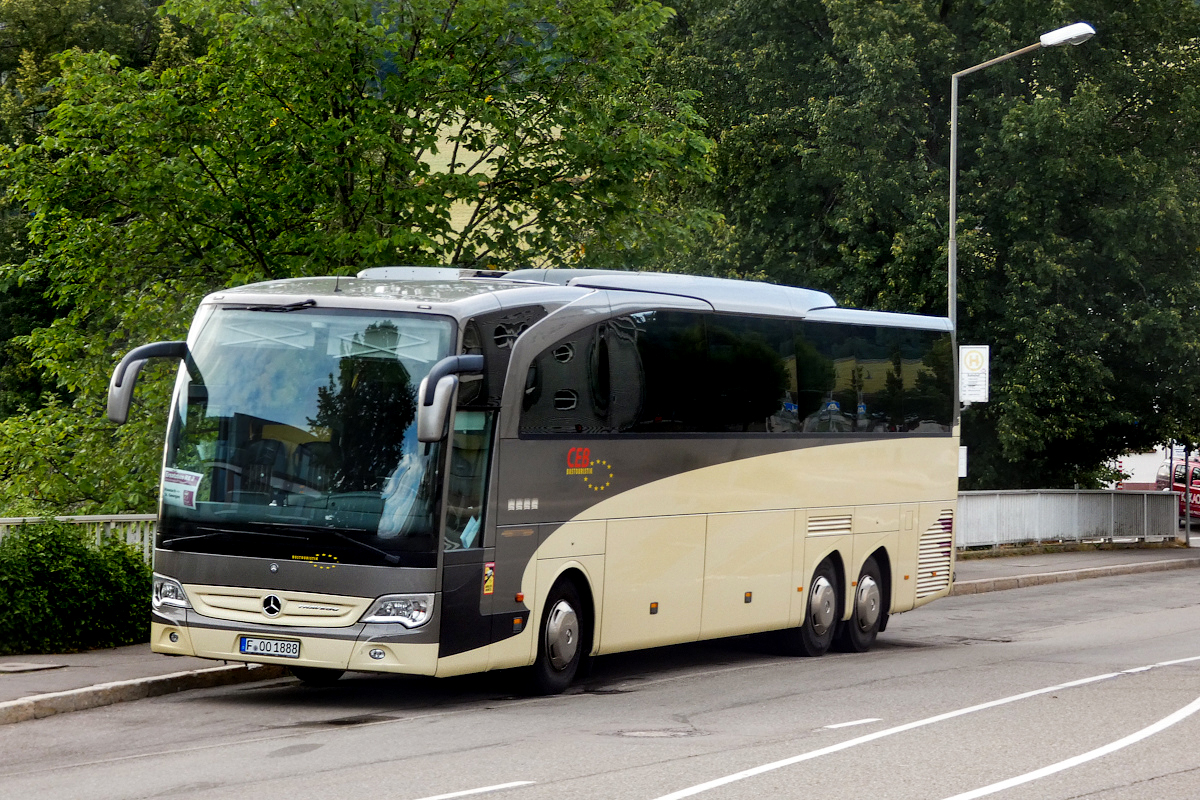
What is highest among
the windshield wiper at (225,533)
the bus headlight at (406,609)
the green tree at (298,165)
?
the green tree at (298,165)

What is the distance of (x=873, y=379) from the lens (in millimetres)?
18156

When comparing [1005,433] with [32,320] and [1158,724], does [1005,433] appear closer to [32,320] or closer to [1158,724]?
[1158,724]

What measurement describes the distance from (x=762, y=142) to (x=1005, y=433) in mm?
9244

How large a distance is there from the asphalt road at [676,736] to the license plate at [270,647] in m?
0.44

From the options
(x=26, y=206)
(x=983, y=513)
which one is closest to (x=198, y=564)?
(x=26, y=206)

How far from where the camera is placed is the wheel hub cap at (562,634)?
43.2 ft

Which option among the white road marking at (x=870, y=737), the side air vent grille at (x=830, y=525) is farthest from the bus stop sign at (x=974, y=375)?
the white road marking at (x=870, y=737)

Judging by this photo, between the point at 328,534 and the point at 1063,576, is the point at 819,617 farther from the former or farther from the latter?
the point at 1063,576

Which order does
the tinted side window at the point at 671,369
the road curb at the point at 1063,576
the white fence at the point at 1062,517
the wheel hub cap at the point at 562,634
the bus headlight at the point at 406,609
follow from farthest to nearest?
the white fence at the point at 1062,517, the road curb at the point at 1063,576, the tinted side window at the point at 671,369, the wheel hub cap at the point at 562,634, the bus headlight at the point at 406,609

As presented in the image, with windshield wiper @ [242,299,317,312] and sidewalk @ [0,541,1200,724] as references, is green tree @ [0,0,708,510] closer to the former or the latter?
sidewalk @ [0,541,1200,724]

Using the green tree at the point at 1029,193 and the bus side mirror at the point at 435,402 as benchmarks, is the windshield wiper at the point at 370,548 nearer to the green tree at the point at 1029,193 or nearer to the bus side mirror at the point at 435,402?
the bus side mirror at the point at 435,402

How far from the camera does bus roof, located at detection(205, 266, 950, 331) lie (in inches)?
490

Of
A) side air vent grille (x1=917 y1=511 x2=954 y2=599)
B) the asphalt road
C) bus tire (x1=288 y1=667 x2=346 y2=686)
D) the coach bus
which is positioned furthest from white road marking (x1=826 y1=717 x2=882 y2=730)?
side air vent grille (x1=917 y1=511 x2=954 y2=599)

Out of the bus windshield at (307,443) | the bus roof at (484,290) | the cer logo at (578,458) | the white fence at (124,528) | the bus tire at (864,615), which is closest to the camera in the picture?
the bus windshield at (307,443)
